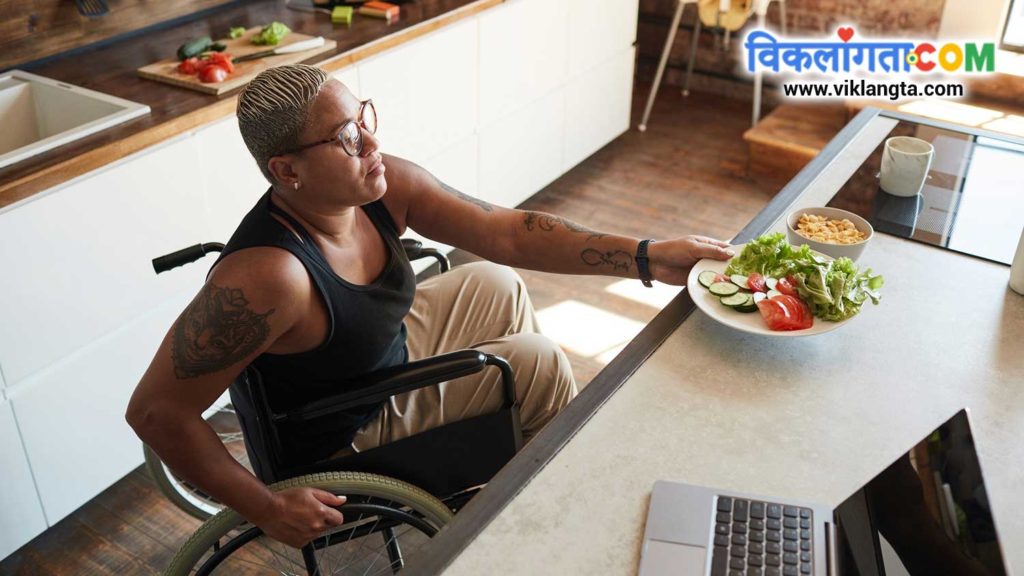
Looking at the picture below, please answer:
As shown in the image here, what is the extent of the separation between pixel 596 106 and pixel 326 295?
101 inches

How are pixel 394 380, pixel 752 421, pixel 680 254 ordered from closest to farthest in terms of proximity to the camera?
→ pixel 752 421 < pixel 394 380 < pixel 680 254

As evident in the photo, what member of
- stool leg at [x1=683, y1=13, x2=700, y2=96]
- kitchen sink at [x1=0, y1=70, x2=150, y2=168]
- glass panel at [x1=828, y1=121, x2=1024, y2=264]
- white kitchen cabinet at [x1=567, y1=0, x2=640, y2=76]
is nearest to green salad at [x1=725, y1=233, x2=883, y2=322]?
glass panel at [x1=828, y1=121, x2=1024, y2=264]

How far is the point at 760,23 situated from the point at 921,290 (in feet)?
9.24

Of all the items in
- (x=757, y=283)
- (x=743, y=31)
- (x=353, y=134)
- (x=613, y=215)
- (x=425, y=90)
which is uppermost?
(x=353, y=134)

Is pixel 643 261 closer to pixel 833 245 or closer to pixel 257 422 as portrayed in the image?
pixel 833 245

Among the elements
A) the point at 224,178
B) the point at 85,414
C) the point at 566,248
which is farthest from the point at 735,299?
the point at 85,414

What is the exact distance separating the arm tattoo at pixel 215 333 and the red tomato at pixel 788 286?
2.65 feet

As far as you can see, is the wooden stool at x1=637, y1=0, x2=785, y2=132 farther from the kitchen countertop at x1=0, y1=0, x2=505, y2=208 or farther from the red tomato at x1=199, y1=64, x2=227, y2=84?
the red tomato at x1=199, y1=64, x2=227, y2=84

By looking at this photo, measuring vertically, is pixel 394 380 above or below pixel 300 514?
above

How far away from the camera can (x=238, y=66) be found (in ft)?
8.03

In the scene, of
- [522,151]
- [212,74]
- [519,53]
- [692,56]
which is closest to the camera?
[212,74]

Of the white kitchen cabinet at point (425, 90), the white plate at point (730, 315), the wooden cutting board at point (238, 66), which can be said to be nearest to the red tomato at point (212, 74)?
the wooden cutting board at point (238, 66)

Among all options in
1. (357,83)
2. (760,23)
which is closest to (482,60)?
(357,83)

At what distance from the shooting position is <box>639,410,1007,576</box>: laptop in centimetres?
95
